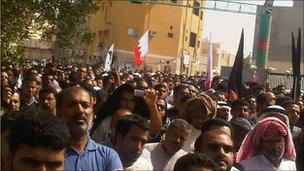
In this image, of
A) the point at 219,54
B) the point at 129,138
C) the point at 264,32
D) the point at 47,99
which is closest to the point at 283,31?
the point at 219,54

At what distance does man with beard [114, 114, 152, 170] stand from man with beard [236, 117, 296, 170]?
88cm

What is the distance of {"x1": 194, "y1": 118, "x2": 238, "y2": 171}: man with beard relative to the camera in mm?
4438

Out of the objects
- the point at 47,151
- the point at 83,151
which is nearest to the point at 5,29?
the point at 83,151

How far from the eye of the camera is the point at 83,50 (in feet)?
196

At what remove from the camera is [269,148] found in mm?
4973

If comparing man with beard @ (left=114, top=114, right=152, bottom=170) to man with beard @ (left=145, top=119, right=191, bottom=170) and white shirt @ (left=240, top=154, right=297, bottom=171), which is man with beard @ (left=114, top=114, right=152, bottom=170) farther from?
white shirt @ (left=240, top=154, right=297, bottom=171)

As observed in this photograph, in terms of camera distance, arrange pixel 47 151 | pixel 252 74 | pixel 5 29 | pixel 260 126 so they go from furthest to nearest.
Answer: pixel 252 74
pixel 5 29
pixel 260 126
pixel 47 151

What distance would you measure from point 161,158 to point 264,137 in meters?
0.85

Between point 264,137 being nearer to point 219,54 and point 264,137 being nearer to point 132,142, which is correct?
point 132,142

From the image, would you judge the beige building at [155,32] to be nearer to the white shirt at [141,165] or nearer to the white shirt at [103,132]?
the white shirt at [103,132]

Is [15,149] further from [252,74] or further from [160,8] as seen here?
[160,8]

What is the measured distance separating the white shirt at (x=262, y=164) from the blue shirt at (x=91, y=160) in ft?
4.40

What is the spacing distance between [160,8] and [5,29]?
149ft

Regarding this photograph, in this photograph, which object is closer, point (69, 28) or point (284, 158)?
point (284, 158)
